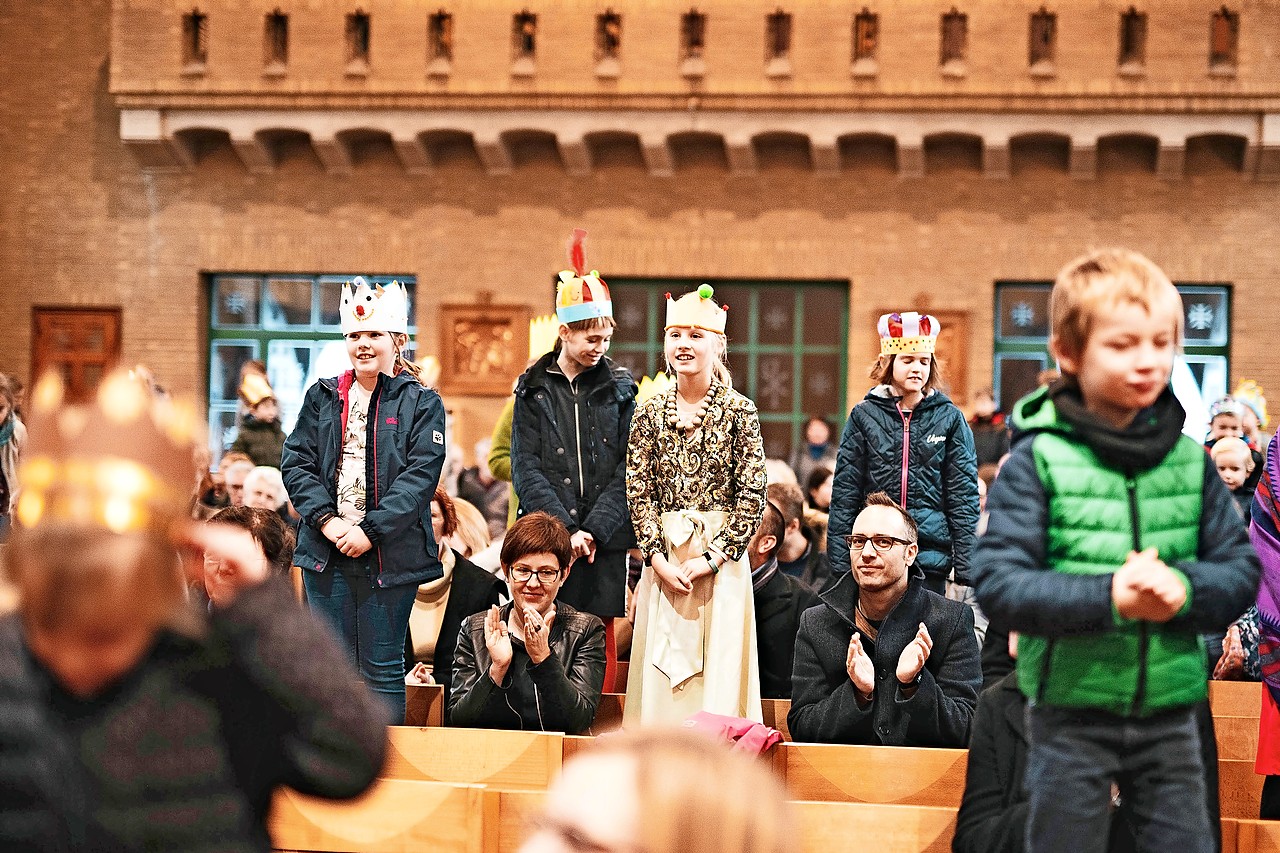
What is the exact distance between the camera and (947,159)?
15.1 metres

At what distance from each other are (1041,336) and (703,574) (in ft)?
34.2

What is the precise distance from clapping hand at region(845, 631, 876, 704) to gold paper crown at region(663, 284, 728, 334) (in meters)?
1.27

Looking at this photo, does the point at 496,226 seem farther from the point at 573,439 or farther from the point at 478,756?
the point at 478,756

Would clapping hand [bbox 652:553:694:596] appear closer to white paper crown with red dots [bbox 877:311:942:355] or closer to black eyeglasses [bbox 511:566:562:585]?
black eyeglasses [bbox 511:566:562:585]

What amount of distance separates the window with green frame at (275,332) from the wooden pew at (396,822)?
1158 centimetres

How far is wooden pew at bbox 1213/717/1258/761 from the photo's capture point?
5367mm

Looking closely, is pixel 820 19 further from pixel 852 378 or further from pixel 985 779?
pixel 985 779

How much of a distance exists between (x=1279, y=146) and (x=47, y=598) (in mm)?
14316

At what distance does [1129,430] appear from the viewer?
2.94m

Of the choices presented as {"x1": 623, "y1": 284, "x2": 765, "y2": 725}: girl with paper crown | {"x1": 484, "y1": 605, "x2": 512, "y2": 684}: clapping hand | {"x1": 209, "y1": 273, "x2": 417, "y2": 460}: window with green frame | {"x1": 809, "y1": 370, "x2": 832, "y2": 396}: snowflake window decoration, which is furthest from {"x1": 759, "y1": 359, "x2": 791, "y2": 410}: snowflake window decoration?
{"x1": 484, "y1": 605, "x2": 512, "y2": 684}: clapping hand

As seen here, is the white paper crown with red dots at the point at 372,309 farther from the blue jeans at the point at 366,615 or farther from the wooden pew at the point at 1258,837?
the wooden pew at the point at 1258,837

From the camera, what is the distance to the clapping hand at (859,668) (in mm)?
4953

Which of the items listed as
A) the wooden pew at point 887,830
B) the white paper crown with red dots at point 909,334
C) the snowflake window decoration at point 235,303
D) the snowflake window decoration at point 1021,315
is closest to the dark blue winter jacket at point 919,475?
the white paper crown with red dots at point 909,334

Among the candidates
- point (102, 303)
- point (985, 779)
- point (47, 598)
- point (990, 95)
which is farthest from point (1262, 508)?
point (102, 303)
